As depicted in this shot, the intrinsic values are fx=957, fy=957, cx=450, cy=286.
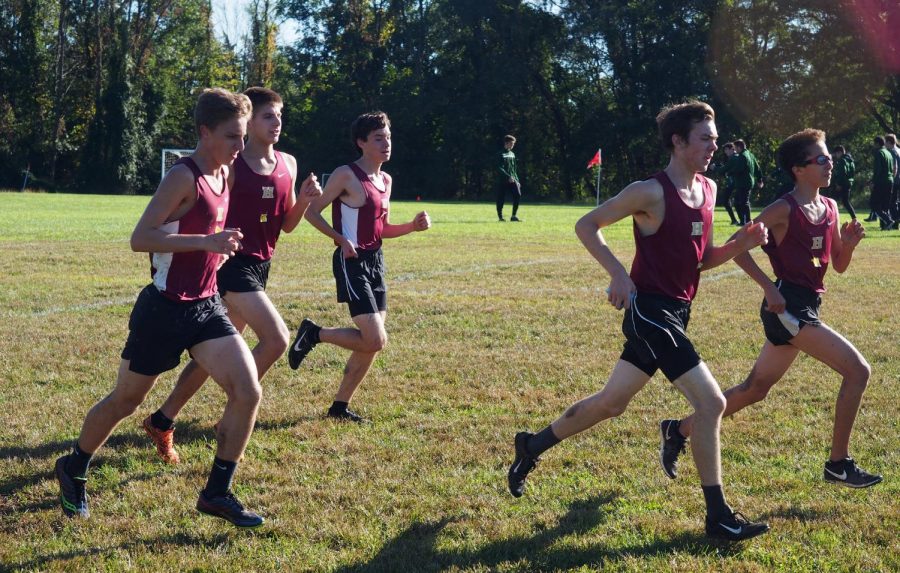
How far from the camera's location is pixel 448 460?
5336mm

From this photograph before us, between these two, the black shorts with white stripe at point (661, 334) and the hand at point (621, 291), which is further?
the black shorts with white stripe at point (661, 334)

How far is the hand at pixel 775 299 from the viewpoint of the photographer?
4.95 meters

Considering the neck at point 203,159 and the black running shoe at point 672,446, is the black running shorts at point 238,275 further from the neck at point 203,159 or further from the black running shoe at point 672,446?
the black running shoe at point 672,446

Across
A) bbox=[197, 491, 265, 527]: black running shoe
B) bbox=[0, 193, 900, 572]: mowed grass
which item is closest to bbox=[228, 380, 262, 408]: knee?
bbox=[197, 491, 265, 527]: black running shoe

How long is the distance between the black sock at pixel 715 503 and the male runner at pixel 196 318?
1.97m

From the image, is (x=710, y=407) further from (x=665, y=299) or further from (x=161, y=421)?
(x=161, y=421)

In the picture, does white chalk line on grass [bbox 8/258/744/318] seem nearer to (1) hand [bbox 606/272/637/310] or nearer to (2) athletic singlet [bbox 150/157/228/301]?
(2) athletic singlet [bbox 150/157/228/301]

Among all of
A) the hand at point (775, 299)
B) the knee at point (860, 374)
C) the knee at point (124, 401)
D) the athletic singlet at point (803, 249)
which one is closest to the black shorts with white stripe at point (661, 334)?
the hand at point (775, 299)

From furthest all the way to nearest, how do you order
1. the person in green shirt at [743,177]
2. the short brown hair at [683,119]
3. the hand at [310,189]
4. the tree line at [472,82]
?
the tree line at [472,82] → the person in green shirt at [743,177] → the hand at [310,189] → the short brown hair at [683,119]

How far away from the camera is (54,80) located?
55.8 meters

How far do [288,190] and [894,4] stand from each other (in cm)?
4648

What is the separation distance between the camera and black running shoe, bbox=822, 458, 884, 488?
4848 millimetres

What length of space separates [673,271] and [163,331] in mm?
2352

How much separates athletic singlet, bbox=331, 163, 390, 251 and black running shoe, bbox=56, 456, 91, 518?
2.52m
